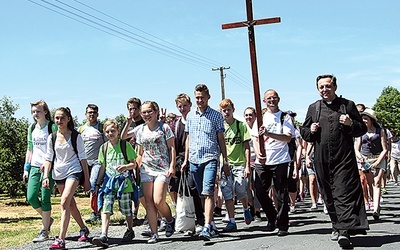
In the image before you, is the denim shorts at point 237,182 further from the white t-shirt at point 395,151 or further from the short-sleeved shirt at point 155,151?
the white t-shirt at point 395,151

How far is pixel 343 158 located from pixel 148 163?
2.71 meters

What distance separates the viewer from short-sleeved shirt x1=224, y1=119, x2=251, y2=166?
9.28m

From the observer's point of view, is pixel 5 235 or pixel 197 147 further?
pixel 5 235

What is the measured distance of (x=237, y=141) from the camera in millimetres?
9320

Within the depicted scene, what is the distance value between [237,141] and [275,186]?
1496 millimetres

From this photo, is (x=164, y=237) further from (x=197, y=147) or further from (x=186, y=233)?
(x=197, y=147)

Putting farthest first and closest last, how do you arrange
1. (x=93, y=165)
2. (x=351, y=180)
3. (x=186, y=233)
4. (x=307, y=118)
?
(x=93, y=165) → (x=186, y=233) → (x=307, y=118) → (x=351, y=180)

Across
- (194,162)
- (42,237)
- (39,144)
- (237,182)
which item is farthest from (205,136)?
(42,237)

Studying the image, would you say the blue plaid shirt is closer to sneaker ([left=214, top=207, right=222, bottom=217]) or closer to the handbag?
the handbag

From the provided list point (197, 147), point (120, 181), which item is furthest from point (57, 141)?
point (197, 147)

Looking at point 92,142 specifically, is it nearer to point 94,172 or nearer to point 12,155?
point 94,172

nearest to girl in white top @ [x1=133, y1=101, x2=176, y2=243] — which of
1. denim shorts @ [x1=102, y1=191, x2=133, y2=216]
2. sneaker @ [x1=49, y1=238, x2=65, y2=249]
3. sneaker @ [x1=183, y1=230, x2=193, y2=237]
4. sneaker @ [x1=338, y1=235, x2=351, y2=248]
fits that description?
denim shorts @ [x1=102, y1=191, x2=133, y2=216]

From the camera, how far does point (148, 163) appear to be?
Answer: 25.3 feet

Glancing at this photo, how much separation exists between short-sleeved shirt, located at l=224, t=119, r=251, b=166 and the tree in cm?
7142
